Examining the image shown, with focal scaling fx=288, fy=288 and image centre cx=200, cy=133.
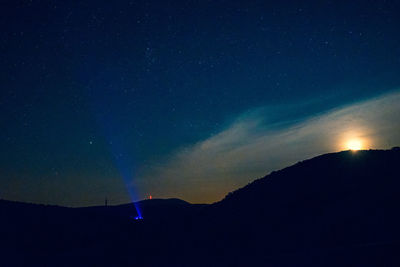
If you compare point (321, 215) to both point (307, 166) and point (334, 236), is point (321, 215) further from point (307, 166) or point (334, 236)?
point (307, 166)

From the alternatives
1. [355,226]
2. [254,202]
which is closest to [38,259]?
[254,202]

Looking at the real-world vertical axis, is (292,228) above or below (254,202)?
below

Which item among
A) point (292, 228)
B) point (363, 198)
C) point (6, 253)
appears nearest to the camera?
point (292, 228)

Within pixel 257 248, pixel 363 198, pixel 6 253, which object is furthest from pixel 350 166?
pixel 6 253

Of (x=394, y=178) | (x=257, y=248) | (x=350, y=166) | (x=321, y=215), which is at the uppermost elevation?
(x=350, y=166)

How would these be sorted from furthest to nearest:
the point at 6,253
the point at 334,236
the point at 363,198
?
the point at 6,253, the point at 363,198, the point at 334,236

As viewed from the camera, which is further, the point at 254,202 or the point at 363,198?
the point at 254,202
